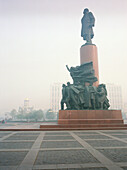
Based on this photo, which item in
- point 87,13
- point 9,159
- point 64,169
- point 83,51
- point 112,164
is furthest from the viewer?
point 87,13

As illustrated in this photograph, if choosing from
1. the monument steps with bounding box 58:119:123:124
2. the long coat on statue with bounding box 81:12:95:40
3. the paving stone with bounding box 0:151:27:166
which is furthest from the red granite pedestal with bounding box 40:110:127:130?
the long coat on statue with bounding box 81:12:95:40

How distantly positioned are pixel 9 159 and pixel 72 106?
38.9 ft

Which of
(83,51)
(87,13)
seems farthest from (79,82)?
(87,13)

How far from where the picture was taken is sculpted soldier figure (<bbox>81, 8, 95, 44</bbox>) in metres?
20.1

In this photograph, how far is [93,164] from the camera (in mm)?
3910

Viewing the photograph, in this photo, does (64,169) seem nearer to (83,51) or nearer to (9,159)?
(9,159)

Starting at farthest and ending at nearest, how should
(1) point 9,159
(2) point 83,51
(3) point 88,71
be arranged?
(2) point 83,51
(3) point 88,71
(1) point 9,159

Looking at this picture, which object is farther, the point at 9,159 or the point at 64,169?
the point at 9,159

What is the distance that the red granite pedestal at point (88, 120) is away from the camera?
1353 centimetres

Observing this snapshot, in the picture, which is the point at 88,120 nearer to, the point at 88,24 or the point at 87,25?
the point at 87,25

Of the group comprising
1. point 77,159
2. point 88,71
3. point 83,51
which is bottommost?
point 77,159

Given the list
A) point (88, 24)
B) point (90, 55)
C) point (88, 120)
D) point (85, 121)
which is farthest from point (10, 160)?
point (88, 24)

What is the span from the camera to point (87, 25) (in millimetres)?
20594

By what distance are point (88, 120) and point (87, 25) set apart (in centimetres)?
1320
